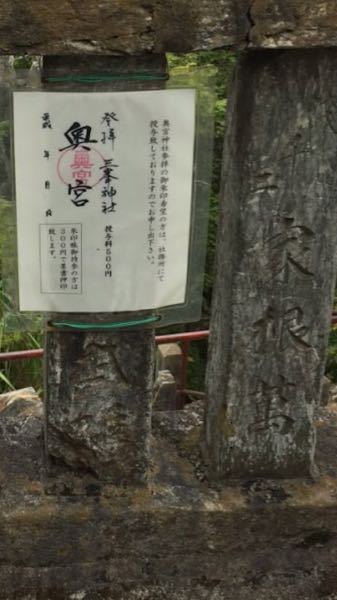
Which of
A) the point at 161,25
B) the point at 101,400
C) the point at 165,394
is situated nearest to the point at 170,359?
the point at 165,394

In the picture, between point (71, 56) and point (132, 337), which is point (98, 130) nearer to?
point (71, 56)

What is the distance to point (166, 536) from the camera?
9.37 feet

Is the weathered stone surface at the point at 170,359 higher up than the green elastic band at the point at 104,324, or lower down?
lower down

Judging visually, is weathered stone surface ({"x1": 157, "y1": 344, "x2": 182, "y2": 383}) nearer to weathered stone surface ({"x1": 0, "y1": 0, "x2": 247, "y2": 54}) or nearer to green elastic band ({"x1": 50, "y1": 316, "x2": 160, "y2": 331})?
green elastic band ({"x1": 50, "y1": 316, "x2": 160, "y2": 331})

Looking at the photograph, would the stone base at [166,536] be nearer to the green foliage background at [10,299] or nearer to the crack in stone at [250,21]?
the green foliage background at [10,299]

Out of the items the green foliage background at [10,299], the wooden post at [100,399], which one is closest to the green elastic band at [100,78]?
the green foliage background at [10,299]

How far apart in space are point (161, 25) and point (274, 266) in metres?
0.91

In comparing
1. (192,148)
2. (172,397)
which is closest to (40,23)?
(192,148)

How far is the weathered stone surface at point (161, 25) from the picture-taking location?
2098mm

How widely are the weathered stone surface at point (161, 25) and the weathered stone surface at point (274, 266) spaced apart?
0.11 m

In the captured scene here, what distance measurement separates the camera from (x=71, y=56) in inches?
86.9

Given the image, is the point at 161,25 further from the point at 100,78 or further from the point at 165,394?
the point at 165,394

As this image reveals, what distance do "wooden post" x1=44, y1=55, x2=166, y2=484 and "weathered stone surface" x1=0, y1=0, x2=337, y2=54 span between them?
932mm

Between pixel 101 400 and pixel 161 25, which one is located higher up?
pixel 161 25
